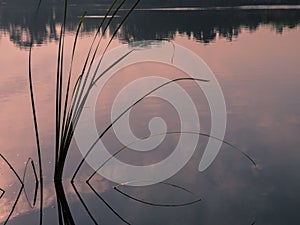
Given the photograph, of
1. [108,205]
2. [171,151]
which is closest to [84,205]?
[108,205]

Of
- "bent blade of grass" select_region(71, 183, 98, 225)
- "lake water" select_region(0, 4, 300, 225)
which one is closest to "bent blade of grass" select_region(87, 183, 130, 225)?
"lake water" select_region(0, 4, 300, 225)

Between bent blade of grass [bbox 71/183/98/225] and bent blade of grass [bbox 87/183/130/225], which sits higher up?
bent blade of grass [bbox 87/183/130/225]

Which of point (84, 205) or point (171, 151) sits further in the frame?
point (171, 151)

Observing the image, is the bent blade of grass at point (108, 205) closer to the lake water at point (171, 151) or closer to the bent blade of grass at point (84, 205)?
the lake water at point (171, 151)

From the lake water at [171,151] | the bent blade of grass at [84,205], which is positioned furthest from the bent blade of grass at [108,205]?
the bent blade of grass at [84,205]

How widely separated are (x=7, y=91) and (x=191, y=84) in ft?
9.22

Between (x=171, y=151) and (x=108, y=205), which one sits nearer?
(x=108, y=205)

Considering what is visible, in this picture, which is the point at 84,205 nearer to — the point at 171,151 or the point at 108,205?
the point at 108,205

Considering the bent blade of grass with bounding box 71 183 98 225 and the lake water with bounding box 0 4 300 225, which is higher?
the lake water with bounding box 0 4 300 225

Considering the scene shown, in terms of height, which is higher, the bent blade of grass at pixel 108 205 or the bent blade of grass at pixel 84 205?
the bent blade of grass at pixel 108 205

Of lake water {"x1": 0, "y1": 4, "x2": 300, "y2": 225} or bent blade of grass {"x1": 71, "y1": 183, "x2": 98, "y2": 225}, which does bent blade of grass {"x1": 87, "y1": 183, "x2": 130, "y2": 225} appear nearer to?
lake water {"x1": 0, "y1": 4, "x2": 300, "y2": 225}

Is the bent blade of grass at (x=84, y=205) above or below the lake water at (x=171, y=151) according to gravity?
below

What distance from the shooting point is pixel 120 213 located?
8.83 ft

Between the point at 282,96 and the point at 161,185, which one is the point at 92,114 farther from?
the point at 282,96
